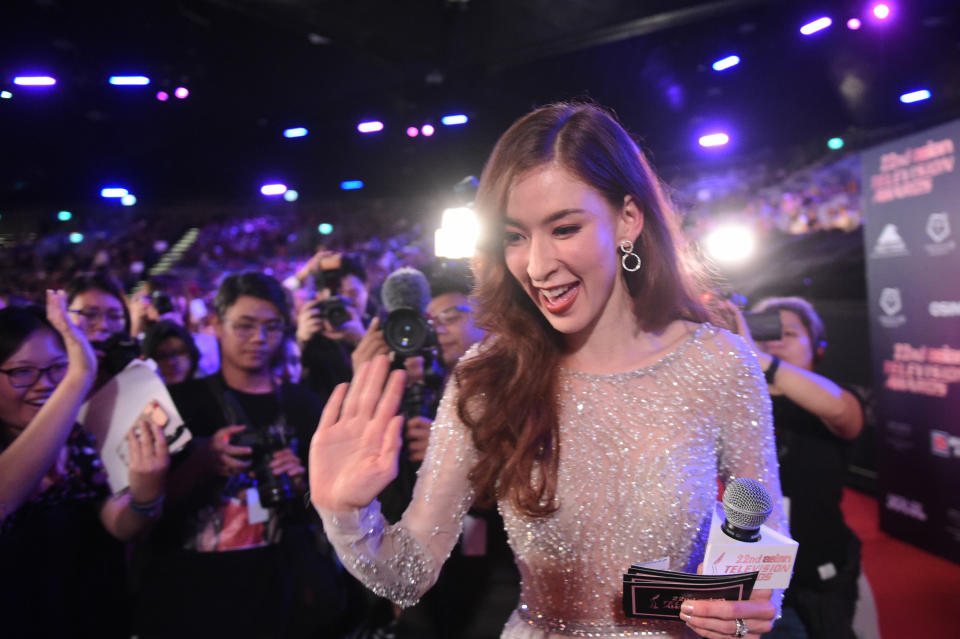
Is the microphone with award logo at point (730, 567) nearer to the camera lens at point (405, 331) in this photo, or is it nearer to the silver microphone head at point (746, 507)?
the silver microphone head at point (746, 507)

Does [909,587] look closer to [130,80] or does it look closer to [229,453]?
[229,453]

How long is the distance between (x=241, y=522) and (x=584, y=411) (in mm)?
1476

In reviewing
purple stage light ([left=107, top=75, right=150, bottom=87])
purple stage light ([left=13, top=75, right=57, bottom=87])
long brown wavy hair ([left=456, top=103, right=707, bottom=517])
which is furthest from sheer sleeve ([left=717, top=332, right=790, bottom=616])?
purple stage light ([left=107, top=75, right=150, bottom=87])

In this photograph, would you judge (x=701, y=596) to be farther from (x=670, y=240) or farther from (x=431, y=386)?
(x=431, y=386)

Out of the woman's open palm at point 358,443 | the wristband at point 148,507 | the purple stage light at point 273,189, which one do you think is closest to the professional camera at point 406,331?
the woman's open palm at point 358,443

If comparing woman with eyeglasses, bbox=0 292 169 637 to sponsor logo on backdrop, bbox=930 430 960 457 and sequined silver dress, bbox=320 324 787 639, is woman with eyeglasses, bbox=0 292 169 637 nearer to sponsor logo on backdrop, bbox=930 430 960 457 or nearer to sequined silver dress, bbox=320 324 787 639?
sequined silver dress, bbox=320 324 787 639

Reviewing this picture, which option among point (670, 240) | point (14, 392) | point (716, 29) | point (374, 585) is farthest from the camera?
point (716, 29)

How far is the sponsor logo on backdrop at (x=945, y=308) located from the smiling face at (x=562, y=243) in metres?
3.71

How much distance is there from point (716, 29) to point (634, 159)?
13.4 ft

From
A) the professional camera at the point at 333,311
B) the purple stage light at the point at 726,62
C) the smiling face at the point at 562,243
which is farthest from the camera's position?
the purple stage light at the point at 726,62

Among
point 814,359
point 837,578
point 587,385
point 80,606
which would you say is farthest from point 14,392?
point 814,359

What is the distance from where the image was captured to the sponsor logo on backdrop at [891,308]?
13.8ft

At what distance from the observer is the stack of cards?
966 millimetres

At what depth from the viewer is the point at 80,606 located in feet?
6.07
